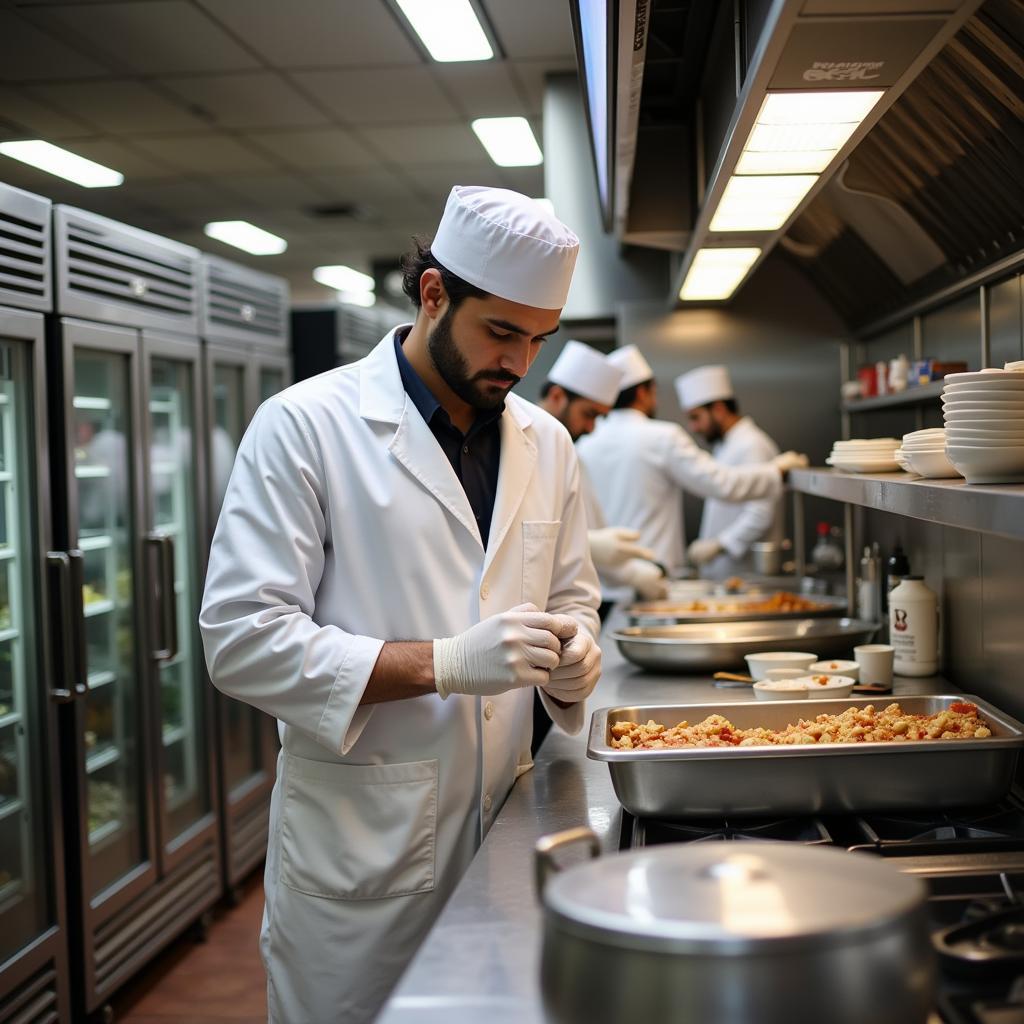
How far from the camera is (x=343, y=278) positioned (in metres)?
10.6

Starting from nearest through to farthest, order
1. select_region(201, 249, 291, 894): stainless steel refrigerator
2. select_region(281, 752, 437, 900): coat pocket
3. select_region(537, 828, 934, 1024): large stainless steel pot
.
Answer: select_region(537, 828, 934, 1024): large stainless steel pot → select_region(281, 752, 437, 900): coat pocket → select_region(201, 249, 291, 894): stainless steel refrigerator

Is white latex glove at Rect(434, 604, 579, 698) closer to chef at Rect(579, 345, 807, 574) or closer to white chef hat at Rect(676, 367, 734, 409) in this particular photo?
chef at Rect(579, 345, 807, 574)

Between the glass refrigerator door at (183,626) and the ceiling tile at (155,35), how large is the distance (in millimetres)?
1215

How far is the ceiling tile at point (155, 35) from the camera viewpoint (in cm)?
395

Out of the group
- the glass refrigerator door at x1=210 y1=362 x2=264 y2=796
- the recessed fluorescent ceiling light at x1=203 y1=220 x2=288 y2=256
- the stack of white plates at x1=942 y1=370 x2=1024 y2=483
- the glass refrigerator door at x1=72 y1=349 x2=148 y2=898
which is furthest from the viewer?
the recessed fluorescent ceiling light at x1=203 y1=220 x2=288 y2=256

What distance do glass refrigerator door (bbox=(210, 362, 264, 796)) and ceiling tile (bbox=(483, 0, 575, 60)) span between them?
162 cm

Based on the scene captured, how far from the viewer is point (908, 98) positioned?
7.95ft

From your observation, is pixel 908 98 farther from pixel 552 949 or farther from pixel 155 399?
pixel 155 399

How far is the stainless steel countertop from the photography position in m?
1.03

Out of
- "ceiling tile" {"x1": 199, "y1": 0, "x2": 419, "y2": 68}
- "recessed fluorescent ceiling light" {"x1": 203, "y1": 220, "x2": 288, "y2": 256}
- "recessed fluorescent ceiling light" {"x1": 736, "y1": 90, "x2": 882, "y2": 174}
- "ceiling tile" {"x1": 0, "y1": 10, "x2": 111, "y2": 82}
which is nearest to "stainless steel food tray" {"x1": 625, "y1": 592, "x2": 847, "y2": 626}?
"recessed fluorescent ceiling light" {"x1": 736, "y1": 90, "x2": 882, "y2": 174}

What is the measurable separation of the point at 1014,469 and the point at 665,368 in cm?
406

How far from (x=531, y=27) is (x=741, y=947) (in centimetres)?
397

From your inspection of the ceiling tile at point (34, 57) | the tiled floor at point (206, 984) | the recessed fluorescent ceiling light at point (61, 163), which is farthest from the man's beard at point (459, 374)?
the recessed fluorescent ceiling light at point (61, 163)

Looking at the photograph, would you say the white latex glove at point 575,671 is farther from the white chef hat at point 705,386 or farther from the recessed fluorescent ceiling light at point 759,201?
the white chef hat at point 705,386
